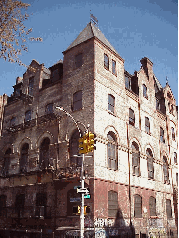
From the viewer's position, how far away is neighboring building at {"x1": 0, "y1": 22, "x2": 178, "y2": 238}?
68.6 ft

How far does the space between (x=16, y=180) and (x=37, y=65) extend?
13.0m

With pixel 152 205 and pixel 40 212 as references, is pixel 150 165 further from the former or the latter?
pixel 40 212

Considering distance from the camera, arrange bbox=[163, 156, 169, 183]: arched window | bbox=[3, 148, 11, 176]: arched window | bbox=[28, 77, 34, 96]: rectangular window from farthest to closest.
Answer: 1. bbox=[163, 156, 169, 183]: arched window
2. bbox=[28, 77, 34, 96]: rectangular window
3. bbox=[3, 148, 11, 176]: arched window

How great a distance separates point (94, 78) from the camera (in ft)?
75.1

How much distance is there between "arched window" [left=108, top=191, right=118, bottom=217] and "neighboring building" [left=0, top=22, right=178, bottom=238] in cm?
8

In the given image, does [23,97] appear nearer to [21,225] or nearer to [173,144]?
[21,225]

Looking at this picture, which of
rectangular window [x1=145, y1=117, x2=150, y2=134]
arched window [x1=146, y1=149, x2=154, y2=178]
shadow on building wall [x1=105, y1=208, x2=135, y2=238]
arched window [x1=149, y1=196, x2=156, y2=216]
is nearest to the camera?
shadow on building wall [x1=105, y1=208, x2=135, y2=238]

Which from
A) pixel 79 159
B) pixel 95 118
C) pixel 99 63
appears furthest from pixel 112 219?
pixel 99 63

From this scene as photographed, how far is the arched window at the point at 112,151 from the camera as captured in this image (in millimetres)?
22744

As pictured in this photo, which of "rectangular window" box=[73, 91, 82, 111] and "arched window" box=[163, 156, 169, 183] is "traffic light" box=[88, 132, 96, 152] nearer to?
"rectangular window" box=[73, 91, 82, 111]

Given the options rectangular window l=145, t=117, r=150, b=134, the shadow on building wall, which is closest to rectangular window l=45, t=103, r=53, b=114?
rectangular window l=145, t=117, r=150, b=134

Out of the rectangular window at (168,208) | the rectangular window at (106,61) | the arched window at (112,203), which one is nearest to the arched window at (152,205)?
the rectangular window at (168,208)

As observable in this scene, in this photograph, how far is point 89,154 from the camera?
2064cm

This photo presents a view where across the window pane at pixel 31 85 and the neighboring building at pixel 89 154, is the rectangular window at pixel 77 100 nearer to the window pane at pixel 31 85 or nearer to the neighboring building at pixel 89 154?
the neighboring building at pixel 89 154
